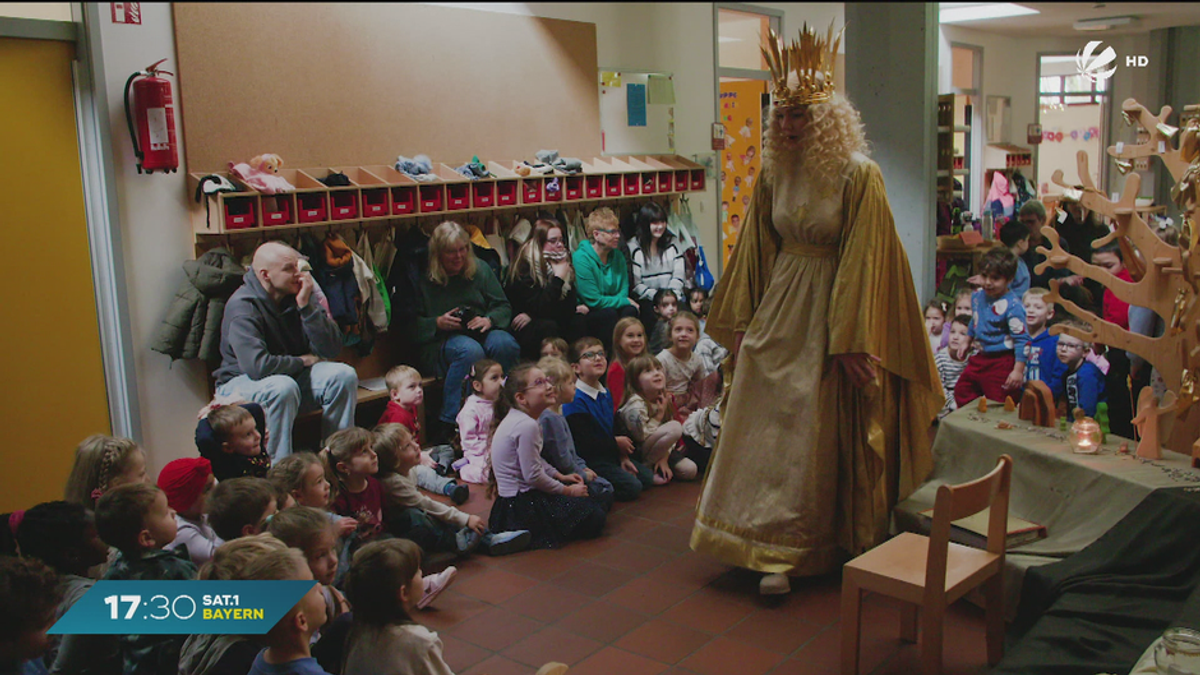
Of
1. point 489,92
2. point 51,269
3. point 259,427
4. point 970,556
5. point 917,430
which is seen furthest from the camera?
point 489,92

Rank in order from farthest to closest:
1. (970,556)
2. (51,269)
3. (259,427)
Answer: (51,269) → (259,427) → (970,556)

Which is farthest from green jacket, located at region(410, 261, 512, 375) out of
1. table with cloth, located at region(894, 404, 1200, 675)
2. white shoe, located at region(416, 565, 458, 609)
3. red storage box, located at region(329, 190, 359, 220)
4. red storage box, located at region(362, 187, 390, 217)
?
table with cloth, located at region(894, 404, 1200, 675)

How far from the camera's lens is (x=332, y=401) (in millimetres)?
4574

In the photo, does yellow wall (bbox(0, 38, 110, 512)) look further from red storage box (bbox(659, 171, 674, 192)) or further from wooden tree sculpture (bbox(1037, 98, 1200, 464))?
wooden tree sculpture (bbox(1037, 98, 1200, 464))

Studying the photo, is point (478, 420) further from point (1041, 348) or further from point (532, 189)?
point (1041, 348)

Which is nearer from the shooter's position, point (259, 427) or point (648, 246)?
point (259, 427)

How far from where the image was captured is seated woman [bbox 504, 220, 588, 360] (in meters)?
5.70

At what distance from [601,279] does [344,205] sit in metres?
1.70

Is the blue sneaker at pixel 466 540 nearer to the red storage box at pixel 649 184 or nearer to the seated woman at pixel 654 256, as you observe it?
the seated woman at pixel 654 256

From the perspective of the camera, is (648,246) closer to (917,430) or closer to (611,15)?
(611,15)

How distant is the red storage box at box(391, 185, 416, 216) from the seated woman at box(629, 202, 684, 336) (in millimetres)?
1687

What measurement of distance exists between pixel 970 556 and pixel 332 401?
2.90 m

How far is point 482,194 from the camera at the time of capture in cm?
566

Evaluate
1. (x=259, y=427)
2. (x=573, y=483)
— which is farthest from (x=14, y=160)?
(x=573, y=483)
